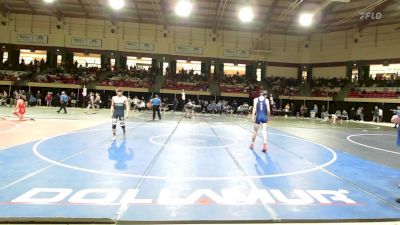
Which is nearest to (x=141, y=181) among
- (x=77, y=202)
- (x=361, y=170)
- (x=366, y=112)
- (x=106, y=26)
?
(x=77, y=202)

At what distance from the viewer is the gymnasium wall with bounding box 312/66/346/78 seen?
40969mm

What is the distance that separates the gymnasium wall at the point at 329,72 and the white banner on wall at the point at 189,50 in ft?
47.2

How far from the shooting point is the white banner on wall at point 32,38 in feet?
135

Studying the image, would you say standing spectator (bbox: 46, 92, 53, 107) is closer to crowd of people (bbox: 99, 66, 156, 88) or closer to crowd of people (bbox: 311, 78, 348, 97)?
crowd of people (bbox: 99, 66, 156, 88)

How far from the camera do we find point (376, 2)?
30359 mm

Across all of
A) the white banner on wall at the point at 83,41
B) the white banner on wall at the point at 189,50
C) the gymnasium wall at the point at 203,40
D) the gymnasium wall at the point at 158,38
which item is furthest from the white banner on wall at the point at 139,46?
the white banner on wall at the point at 83,41

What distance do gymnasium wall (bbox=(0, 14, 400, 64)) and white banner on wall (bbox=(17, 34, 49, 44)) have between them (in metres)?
0.39

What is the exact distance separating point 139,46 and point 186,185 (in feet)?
125

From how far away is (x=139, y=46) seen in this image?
42.6 m

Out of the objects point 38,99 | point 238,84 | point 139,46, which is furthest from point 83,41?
point 238,84

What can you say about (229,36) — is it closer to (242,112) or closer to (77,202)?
(242,112)

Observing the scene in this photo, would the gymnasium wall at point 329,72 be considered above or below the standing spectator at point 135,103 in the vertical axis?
above

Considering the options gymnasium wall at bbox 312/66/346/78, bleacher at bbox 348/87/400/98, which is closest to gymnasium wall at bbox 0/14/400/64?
gymnasium wall at bbox 312/66/346/78

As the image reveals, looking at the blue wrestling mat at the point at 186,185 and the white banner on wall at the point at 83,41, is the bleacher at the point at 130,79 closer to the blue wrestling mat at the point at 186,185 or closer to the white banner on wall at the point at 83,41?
the white banner on wall at the point at 83,41
